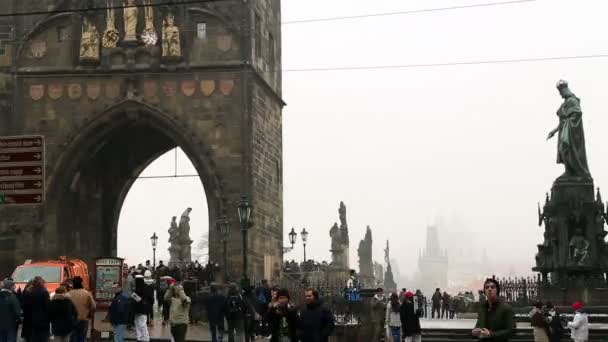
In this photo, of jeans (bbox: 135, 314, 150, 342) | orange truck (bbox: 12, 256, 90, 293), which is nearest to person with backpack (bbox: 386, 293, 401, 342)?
jeans (bbox: 135, 314, 150, 342)

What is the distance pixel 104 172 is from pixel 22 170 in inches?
968

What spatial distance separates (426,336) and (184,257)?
117ft

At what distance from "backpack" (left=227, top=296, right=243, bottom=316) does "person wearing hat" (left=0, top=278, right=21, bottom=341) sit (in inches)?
231

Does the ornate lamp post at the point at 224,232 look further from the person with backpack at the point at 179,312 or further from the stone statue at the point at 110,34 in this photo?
the person with backpack at the point at 179,312

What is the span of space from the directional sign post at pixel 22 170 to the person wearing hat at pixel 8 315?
1501mm

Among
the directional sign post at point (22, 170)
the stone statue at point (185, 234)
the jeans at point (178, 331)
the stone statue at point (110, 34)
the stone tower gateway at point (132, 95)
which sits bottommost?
the jeans at point (178, 331)

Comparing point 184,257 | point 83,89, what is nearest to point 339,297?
point 83,89

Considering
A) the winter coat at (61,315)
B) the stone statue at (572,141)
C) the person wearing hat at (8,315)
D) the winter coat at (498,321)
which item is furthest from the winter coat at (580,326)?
the stone statue at (572,141)

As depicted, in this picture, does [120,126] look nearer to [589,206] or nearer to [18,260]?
[18,260]

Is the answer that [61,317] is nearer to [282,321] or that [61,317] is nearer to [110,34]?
[282,321]

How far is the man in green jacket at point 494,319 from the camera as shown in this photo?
8.23 meters

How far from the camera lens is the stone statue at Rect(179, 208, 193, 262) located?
55.1 metres

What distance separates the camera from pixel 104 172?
38281mm

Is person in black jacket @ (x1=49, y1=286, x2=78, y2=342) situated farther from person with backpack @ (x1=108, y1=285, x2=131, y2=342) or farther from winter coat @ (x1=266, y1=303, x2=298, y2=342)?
winter coat @ (x1=266, y1=303, x2=298, y2=342)
